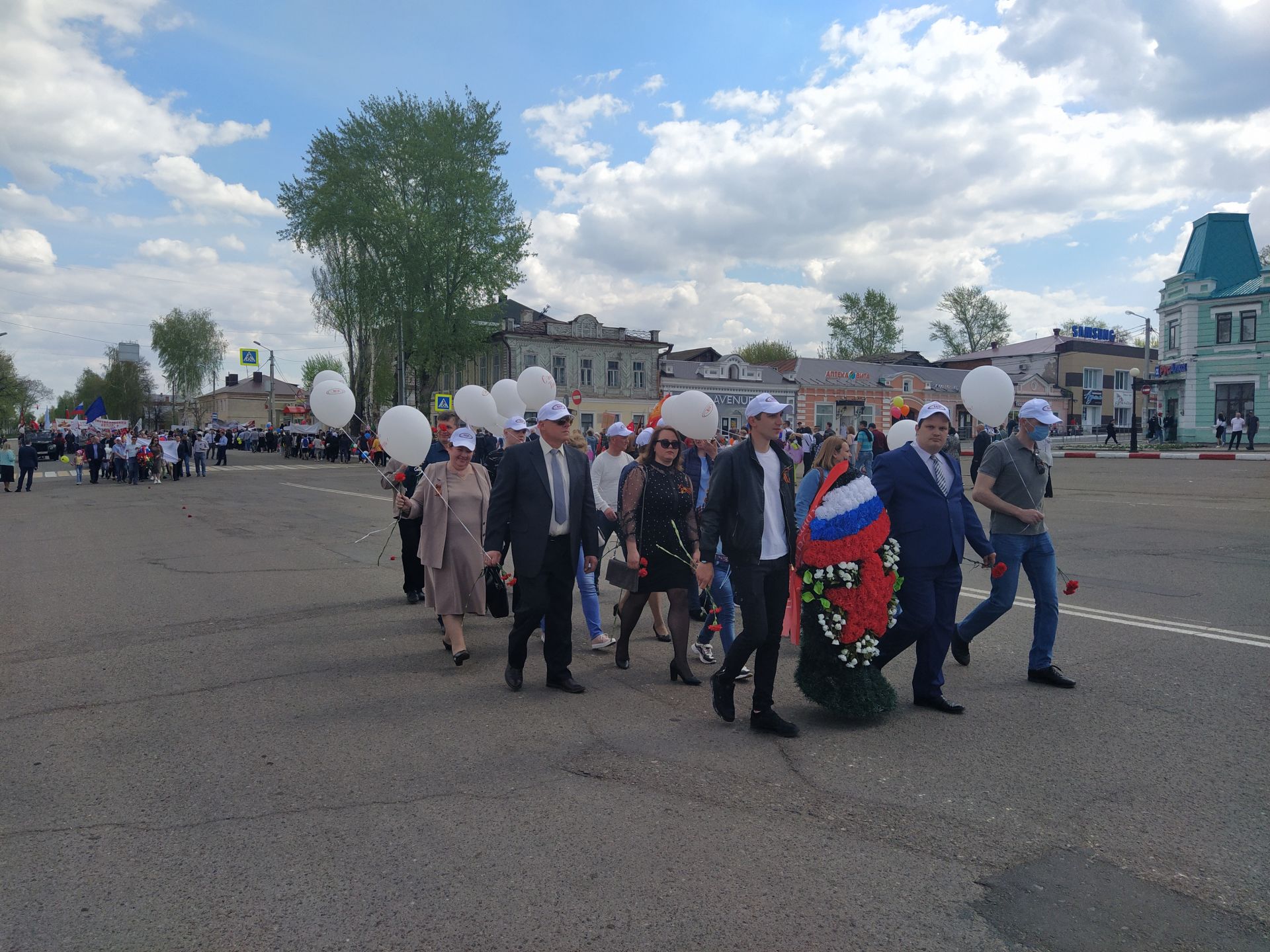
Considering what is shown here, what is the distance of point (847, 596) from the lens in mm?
4992

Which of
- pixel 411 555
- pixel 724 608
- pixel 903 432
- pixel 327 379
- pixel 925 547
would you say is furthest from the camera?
pixel 411 555

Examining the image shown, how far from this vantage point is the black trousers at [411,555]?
27.8 ft

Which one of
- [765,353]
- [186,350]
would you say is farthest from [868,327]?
[186,350]

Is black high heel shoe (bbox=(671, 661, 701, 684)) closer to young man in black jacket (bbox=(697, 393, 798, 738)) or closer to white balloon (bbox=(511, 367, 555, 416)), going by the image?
young man in black jacket (bbox=(697, 393, 798, 738))

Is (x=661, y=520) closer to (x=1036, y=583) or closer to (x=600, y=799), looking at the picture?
(x=600, y=799)

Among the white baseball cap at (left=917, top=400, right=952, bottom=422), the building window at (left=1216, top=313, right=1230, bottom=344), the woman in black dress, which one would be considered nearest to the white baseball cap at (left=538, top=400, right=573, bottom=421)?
the woman in black dress

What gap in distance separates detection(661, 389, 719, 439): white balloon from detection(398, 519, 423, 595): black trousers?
3269mm

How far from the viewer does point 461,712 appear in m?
5.41

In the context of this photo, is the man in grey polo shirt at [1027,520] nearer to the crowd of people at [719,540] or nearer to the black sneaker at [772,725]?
the crowd of people at [719,540]

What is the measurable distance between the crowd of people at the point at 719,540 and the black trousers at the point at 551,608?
0.4 inches

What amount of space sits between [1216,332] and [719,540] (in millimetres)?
50466

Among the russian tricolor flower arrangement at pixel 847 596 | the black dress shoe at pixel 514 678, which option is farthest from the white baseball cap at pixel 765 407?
the black dress shoe at pixel 514 678

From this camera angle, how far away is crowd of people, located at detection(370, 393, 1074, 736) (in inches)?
199

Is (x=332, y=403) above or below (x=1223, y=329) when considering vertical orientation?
below
